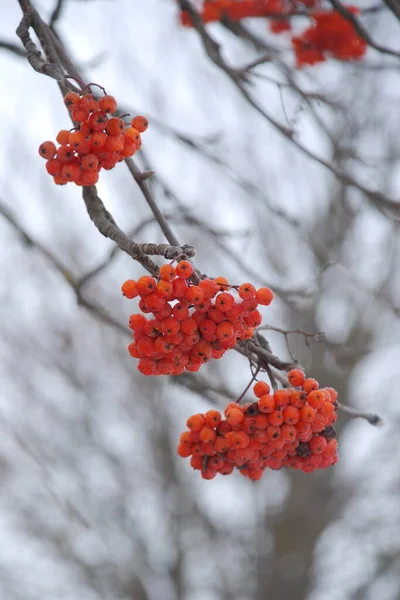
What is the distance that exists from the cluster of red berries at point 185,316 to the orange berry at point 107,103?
0.47 metres

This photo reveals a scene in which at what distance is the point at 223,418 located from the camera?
1.92 m

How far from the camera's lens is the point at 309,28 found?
12.7 ft

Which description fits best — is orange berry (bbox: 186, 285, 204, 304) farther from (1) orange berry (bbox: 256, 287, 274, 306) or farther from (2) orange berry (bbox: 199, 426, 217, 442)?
(2) orange berry (bbox: 199, 426, 217, 442)

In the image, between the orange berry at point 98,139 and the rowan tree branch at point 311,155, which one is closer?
the orange berry at point 98,139

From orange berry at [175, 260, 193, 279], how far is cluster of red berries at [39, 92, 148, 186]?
1.41ft

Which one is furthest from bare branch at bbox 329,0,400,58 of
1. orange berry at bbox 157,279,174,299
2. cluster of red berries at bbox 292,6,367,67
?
orange berry at bbox 157,279,174,299

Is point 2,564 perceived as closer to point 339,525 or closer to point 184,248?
point 339,525

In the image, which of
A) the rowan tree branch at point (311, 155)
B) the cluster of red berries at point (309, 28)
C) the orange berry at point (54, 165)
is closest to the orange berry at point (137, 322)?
the orange berry at point (54, 165)

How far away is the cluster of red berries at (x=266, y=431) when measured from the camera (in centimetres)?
178

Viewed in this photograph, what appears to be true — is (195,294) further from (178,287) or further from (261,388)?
(261,388)

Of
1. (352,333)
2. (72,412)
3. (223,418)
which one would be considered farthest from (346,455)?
(223,418)

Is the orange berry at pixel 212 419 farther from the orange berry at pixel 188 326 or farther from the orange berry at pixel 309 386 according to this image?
the orange berry at pixel 188 326

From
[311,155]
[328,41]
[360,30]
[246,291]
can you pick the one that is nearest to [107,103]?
[246,291]

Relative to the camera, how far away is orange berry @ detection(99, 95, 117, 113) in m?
1.63
